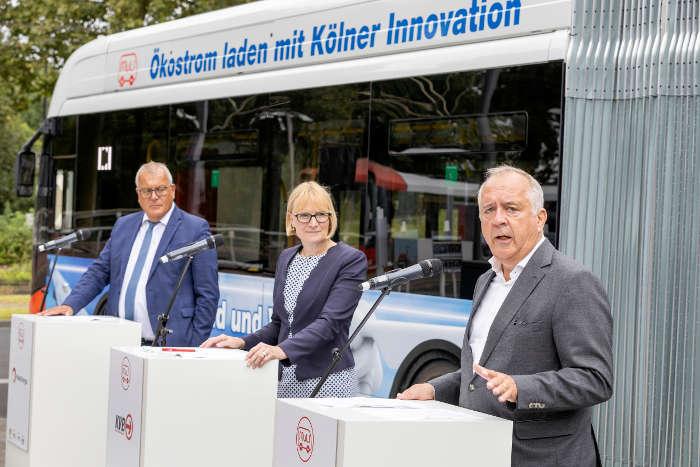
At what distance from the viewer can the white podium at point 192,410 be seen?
4809mm

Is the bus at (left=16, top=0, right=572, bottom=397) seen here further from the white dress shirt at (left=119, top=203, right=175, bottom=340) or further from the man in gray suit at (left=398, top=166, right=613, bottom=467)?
the man in gray suit at (left=398, top=166, right=613, bottom=467)

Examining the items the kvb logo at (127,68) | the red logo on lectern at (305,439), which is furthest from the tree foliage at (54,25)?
the red logo on lectern at (305,439)

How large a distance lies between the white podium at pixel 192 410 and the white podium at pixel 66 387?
4.25 ft

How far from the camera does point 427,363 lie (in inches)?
310

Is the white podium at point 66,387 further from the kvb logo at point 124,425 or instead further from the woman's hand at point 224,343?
the kvb logo at point 124,425

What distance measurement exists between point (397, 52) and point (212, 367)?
401 centimetres

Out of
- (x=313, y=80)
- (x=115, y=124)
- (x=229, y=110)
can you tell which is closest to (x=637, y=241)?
(x=313, y=80)

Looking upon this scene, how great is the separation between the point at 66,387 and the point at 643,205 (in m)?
2.98

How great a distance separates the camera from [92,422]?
6387mm

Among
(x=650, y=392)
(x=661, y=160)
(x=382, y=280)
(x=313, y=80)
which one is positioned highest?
(x=313, y=80)

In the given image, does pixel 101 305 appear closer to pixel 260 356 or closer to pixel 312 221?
pixel 312 221

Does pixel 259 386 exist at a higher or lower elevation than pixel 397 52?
lower

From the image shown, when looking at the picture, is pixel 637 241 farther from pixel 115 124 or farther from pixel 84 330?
pixel 115 124

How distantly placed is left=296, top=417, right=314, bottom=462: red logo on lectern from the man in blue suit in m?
2.95
